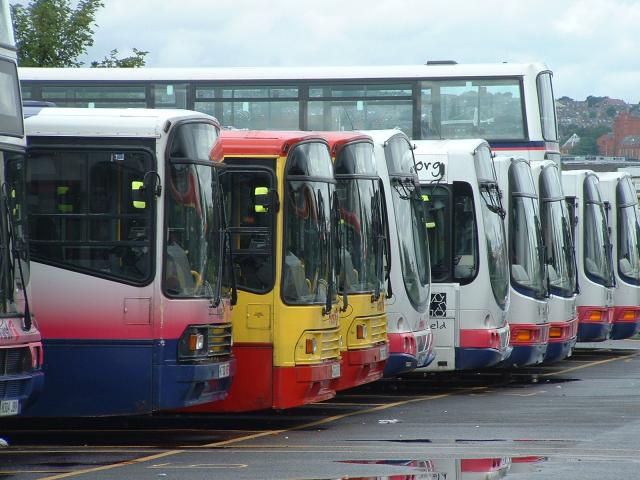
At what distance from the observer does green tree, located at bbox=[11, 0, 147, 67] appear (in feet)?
118

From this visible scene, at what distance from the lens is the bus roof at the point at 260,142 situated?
53.1 feet

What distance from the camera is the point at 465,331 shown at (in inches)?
836

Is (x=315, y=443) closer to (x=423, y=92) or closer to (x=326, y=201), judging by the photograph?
(x=326, y=201)

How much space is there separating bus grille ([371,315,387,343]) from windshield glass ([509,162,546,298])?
4824mm

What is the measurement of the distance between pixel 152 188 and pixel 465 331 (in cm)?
765

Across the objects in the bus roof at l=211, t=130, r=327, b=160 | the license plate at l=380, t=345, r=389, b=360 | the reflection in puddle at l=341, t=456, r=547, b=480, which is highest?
the bus roof at l=211, t=130, r=327, b=160

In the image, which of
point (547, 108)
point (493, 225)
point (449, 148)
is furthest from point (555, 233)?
point (449, 148)

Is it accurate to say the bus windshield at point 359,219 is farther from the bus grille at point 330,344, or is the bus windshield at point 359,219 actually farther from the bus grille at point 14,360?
the bus grille at point 14,360

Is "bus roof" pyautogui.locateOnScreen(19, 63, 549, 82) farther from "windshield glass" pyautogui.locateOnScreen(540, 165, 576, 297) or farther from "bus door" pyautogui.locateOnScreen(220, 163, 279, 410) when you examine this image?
"bus door" pyautogui.locateOnScreen(220, 163, 279, 410)

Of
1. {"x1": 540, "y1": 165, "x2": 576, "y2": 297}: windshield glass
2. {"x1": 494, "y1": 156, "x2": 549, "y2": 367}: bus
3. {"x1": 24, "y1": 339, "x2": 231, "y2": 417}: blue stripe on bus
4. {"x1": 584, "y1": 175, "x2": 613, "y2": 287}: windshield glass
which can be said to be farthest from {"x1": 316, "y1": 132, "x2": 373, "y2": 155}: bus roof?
{"x1": 584, "y1": 175, "x2": 613, "y2": 287}: windshield glass

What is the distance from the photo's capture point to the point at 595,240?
95.3 ft

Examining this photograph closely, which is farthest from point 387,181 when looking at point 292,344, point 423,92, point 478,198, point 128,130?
point 423,92

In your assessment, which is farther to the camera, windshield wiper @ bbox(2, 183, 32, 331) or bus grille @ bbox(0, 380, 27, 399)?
windshield wiper @ bbox(2, 183, 32, 331)

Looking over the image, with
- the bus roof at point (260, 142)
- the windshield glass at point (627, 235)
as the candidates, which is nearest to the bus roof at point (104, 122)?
the bus roof at point (260, 142)
